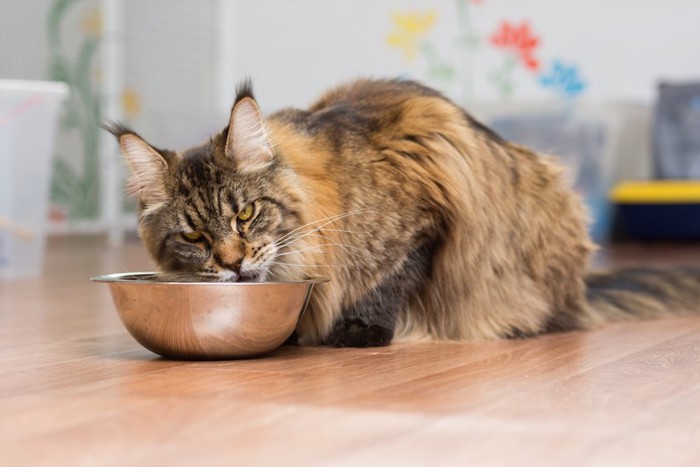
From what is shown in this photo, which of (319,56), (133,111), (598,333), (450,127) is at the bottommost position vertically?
(598,333)

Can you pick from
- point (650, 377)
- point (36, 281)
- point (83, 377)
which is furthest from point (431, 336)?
point (36, 281)

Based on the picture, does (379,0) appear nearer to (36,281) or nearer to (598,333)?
(36,281)

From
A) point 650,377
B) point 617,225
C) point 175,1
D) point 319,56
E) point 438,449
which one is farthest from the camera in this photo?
point 319,56

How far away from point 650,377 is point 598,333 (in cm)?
65

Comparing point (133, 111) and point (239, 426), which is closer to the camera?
point (239, 426)

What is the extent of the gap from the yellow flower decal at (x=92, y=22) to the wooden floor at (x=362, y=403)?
380 centimetres

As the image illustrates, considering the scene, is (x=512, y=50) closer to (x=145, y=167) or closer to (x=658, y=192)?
(x=658, y=192)

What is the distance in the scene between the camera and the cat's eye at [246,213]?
1.85 meters

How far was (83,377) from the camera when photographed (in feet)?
5.59

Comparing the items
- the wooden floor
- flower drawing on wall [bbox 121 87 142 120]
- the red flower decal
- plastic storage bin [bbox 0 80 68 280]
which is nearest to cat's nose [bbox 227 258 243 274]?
the wooden floor

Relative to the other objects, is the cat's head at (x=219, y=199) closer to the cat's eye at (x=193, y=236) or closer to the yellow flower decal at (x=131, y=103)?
the cat's eye at (x=193, y=236)

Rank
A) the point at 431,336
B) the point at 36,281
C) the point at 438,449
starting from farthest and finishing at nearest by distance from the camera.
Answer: the point at 36,281 < the point at 431,336 < the point at 438,449

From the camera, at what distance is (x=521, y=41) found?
639 cm

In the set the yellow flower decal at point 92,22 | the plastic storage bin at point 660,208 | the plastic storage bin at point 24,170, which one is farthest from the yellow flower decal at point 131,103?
the plastic storage bin at point 660,208
